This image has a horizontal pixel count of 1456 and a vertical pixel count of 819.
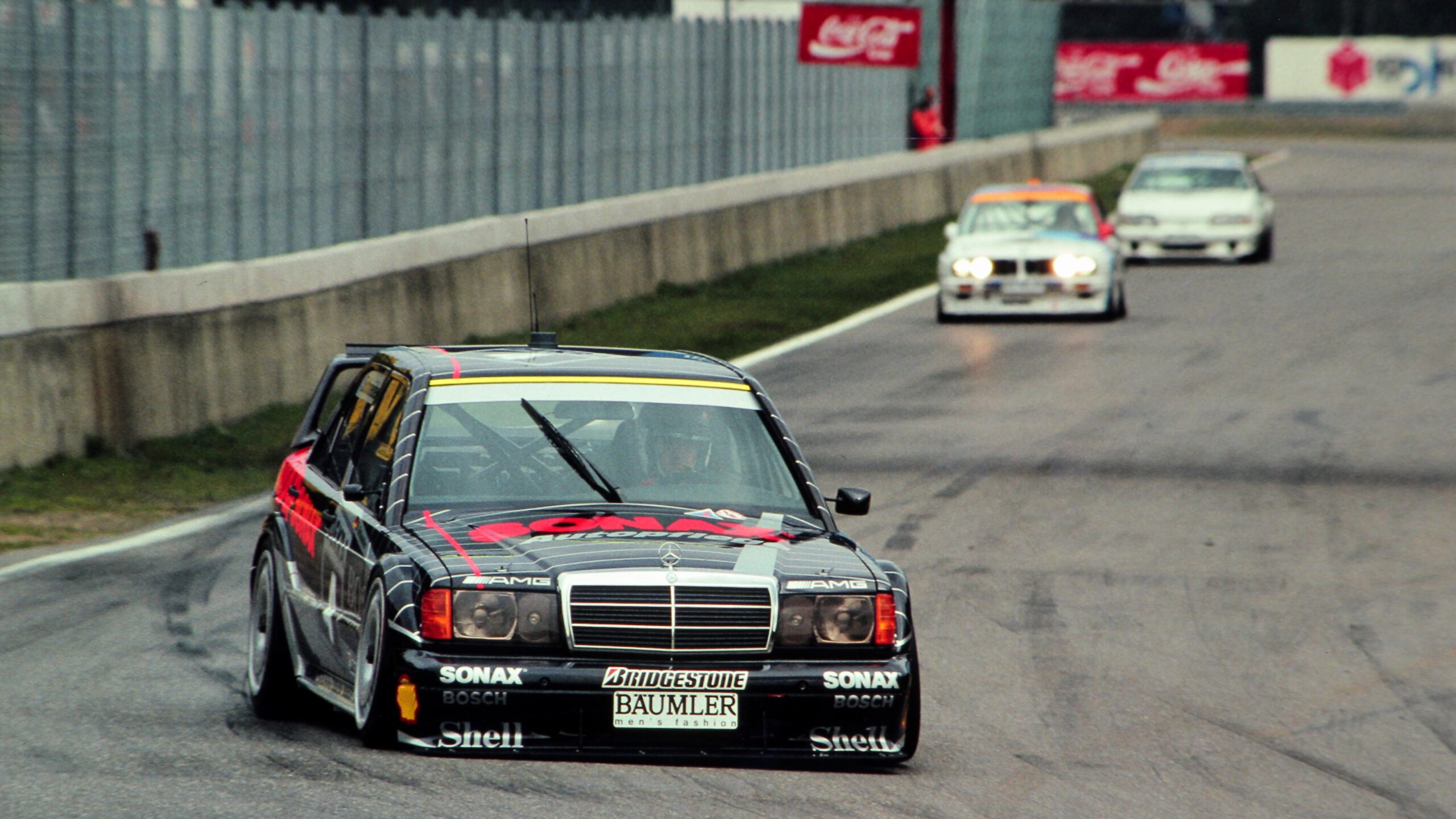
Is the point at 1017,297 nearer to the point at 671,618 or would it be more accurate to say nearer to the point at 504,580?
the point at 671,618

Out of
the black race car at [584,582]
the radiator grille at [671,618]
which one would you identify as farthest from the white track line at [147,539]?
the radiator grille at [671,618]

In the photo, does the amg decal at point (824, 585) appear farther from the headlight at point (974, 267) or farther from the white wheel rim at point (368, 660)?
the headlight at point (974, 267)

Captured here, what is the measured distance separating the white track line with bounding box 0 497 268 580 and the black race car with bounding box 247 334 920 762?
339cm

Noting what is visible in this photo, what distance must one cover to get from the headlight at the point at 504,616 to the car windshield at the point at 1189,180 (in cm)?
2608

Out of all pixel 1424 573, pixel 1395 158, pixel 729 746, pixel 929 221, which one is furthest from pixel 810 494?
pixel 1395 158

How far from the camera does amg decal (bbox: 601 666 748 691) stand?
714 cm

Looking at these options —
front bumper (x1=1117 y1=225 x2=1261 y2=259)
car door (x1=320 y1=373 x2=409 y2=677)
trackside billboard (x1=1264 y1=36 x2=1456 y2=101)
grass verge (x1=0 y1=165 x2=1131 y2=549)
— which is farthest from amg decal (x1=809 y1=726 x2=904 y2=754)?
trackside billboard (x1=1264 y1=36 x2=1456 y2=101)

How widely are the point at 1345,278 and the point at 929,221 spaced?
8.39 metres

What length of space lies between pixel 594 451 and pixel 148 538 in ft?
16.9

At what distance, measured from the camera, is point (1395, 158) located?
205 feet

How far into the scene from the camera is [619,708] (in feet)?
23.4

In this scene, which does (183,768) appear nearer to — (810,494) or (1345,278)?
(810,494)

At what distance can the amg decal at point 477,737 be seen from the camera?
23.3 feet

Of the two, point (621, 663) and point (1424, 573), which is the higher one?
point (621, 663)
